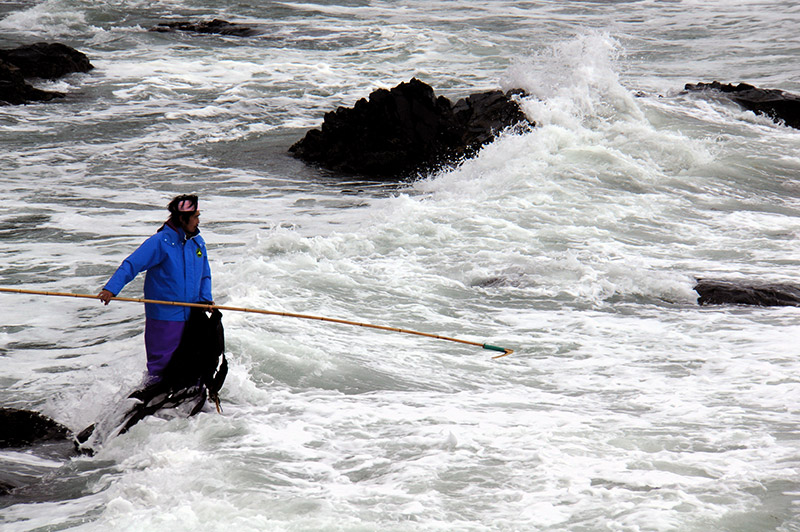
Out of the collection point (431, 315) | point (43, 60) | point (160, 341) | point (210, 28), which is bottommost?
point (431, 315)

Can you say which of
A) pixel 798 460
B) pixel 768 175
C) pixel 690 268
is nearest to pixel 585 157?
pixel 768 175

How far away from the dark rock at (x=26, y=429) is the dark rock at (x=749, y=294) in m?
5.73

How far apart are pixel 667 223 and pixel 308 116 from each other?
8.65 metres

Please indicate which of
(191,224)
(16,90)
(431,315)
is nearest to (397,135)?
(431,315)

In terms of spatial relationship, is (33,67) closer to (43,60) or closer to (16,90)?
(43,60)

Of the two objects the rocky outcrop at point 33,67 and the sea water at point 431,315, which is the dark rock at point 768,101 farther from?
the rocky outcrop at point 33,67

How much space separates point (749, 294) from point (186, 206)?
5.48 meters

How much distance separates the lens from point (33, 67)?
18.9 meters

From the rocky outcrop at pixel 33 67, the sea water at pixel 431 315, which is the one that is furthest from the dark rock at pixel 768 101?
the rocky outcrop at pixel 33 67

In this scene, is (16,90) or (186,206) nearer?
(186,206)

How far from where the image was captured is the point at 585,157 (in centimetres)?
1362

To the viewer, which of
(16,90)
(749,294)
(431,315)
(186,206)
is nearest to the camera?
(186,206)

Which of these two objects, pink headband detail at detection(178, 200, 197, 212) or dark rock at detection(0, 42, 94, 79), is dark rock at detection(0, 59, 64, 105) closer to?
dark rock at detection(0, 42, 94, 79)

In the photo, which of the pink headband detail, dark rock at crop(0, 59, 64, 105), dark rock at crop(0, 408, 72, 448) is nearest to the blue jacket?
the pink headband detail
